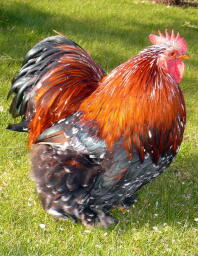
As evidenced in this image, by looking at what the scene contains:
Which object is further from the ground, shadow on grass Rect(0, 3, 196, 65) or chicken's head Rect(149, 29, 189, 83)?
chicken's head Rect(149, 29, 189, 83)

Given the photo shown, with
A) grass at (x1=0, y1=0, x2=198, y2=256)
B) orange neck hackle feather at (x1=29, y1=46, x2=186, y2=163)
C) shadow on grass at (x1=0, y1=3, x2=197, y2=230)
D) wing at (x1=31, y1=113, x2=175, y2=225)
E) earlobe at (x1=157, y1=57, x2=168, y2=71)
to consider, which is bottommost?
grass at (x1=0, y1=0, x2=198, y2=256)

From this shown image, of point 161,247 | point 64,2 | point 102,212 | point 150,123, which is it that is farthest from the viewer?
point 64,2

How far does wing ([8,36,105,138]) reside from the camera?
3.60 metres

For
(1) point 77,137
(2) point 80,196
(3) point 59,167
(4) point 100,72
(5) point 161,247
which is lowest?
(5) point 161,247

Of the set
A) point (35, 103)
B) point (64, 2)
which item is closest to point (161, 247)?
point (35, 103)

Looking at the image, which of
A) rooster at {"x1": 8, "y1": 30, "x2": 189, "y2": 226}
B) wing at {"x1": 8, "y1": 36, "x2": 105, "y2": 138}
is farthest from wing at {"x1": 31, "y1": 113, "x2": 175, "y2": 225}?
wing at {"x1": 8, "y1": 36, "x2": 105, "y2": 138}

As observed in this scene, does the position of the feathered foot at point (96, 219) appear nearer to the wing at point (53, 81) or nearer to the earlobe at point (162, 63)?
the wing at point (53, 81)

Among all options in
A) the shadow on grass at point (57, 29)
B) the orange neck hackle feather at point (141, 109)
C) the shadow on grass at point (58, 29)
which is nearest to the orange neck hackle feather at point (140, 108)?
the orange neck hackle feather at point (141, 109)

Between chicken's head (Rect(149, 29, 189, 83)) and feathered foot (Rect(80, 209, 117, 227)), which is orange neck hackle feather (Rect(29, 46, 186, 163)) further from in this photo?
feathered foot (Rect(80, 209, 117, 227))

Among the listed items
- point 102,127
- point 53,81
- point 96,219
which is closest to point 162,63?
point 102,127

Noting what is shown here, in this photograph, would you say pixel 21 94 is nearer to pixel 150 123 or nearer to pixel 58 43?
pixel 58 43

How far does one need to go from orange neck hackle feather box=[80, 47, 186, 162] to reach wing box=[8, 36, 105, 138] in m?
0.29

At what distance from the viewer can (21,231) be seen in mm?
3537

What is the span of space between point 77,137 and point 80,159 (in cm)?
18
